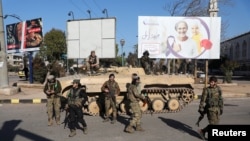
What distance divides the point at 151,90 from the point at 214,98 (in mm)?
5417

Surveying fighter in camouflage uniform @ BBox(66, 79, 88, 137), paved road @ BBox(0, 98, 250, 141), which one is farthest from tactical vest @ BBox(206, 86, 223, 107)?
fighter in camouflage uniform @ BBox(66, 79, 88, 137)

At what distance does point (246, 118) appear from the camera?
12.1 metres

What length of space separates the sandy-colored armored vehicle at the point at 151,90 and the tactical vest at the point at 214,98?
448 cm

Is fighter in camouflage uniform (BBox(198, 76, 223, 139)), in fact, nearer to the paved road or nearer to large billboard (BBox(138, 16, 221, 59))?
the paved road

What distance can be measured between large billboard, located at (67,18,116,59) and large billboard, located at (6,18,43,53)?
3143 mm

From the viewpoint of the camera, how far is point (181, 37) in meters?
22.6

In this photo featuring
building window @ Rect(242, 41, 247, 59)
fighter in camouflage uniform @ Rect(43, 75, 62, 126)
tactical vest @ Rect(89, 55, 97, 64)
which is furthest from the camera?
building window @ Rect(242, 41, 247, 59)

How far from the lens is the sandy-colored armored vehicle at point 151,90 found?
13.2 meters

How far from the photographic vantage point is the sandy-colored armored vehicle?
1324cm

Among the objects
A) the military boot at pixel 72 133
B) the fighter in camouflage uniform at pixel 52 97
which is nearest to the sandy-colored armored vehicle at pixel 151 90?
the fighter in camouflage uniform at pixel 52 97

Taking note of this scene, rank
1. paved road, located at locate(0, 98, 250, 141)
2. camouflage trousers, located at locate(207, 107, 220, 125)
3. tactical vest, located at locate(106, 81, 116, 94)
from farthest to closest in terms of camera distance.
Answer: tactical vest, located at locate(106, 81, 116, 94)
paved road, located at locate(0, 98, 250, 141)
camouflage trousers, located at locate(207, 107, 220, 125)

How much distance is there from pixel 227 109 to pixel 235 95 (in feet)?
19.4

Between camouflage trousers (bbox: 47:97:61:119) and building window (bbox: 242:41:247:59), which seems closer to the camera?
camouflage trousers (bbox: 47:97:61:119)

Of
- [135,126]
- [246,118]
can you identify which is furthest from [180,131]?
[246,118]
